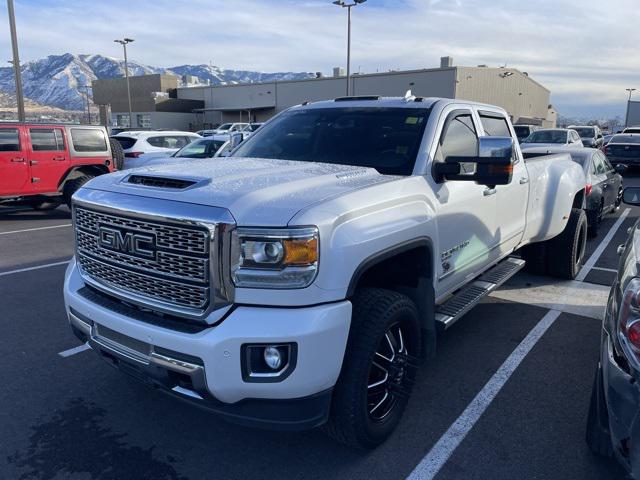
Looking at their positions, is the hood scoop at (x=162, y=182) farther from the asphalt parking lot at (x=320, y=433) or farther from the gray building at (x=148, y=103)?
the gray building at (x=148, y=103)

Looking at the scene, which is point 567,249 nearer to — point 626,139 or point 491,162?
point 491,162

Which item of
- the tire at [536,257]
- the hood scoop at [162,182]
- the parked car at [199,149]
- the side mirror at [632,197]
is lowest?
the tire at [536,257]

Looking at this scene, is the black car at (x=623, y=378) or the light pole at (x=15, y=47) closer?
the black car at (x=623, y=378)

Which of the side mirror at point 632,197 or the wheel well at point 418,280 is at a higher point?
the side mirror at point 632,197

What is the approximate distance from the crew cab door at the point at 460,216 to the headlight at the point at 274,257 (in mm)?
1278

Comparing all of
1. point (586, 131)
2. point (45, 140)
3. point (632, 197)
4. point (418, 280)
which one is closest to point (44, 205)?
point (45, 140)

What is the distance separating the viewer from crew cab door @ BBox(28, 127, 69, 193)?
10.5 m

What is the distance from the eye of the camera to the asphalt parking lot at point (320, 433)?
9.67 feet

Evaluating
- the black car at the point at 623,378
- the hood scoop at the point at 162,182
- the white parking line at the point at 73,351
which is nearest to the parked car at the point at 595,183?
the black car at the point at 623,378

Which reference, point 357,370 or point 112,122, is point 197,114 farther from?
point 357,370

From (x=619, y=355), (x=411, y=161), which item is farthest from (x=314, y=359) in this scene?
(x=411, y=161)

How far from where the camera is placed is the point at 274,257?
2.48 meters

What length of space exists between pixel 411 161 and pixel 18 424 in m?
3.02

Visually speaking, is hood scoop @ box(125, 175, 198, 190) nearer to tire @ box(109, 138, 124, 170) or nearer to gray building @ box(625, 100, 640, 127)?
tire @ box(109, 138, 124, 170)
